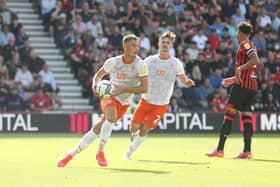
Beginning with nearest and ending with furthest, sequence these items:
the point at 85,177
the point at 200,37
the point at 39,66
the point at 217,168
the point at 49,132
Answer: the point at 85,177, the point at 217,168, the point at 49,132, the point at 39,66, the point at 200,37

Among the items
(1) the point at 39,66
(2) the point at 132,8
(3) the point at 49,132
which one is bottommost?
(3) the point at 49,132

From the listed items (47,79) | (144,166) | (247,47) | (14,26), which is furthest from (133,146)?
(14,26)

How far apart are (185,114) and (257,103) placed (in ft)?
9.11

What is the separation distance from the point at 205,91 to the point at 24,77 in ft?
17.4

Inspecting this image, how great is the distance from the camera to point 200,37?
27.7m

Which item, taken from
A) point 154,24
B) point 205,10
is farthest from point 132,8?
point 205,10

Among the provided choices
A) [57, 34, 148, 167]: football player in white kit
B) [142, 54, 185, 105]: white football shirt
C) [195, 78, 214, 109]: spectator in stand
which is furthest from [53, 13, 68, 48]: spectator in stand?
[57, 34, 148, 167]: football player in white kit

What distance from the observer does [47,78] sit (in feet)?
83.9

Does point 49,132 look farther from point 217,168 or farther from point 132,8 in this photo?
point 217,168

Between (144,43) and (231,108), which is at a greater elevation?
(144,43)

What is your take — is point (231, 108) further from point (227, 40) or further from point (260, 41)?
point (260, 41)

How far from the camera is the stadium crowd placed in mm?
25422

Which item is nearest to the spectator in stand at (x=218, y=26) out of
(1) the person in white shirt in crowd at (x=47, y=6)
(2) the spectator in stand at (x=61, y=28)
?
(2) the spectator in stand at (x=61, y=28)

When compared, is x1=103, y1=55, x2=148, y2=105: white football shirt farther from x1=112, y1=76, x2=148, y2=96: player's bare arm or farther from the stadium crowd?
the stadium crowd
